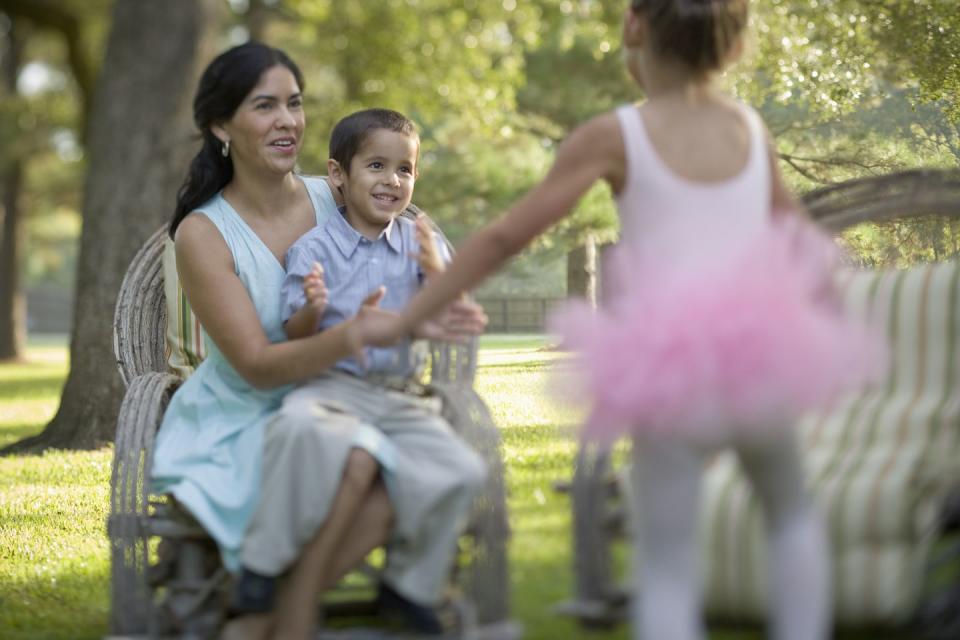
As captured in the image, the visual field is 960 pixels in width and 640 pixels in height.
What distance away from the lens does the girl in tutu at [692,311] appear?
2.07 m

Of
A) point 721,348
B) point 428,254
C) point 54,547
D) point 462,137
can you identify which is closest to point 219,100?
point 428,254

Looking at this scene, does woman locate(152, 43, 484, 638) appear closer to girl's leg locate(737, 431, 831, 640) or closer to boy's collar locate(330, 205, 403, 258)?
boy's collar locate(330, 205, 403, 258)

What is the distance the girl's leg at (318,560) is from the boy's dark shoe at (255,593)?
25 mm

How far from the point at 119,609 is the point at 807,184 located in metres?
2.75

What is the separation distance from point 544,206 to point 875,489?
34.7 inches

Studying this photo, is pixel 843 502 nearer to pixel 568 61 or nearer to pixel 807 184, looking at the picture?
pixel 807 184

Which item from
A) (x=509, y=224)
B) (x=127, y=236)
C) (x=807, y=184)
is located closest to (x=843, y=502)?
(x=509, y=224)

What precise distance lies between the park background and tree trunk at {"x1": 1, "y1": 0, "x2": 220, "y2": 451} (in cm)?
1

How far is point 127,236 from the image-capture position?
25.0 ft

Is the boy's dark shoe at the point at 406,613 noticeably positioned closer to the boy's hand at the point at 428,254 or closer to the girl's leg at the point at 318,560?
the girl's leg at the point at 318,560

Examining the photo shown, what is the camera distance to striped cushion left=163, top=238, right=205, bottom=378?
3.59 m

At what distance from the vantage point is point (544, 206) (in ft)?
7.79

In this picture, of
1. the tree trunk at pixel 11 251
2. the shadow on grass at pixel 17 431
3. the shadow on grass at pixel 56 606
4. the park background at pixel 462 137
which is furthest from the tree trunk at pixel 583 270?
the tree trunk at pixel 11 251

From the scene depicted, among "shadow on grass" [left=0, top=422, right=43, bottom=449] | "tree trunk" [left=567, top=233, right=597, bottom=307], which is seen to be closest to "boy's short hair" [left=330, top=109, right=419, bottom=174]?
"tree trunk" [left=567, top=233, right=597, bottom=307]
